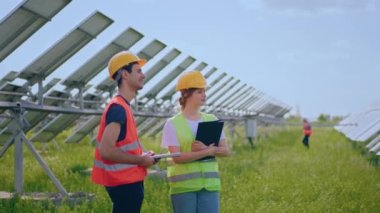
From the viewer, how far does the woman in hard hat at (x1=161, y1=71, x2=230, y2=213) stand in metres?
3.50

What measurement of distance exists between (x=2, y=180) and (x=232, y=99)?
13171 millimetres

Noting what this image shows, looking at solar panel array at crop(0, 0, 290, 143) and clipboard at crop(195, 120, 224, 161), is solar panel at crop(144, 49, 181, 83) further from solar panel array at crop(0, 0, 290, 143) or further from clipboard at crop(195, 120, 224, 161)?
clipboard at crop(195, 120, 224, 161)

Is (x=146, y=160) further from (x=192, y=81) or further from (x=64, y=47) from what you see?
(x=64, y=47)

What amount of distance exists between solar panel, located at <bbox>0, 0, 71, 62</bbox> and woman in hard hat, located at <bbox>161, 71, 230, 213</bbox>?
2.35 m

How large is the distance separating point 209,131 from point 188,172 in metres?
0.30

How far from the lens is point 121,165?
3146 millimetres

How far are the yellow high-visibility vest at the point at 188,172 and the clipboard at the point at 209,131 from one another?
0.31 ft

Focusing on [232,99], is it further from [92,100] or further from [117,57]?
[117,57]

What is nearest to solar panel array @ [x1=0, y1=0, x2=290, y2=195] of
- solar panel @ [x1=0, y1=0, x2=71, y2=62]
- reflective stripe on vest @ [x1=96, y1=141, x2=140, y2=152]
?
solar panel @ [x1=0, y1=0, x2=71, y2=62]

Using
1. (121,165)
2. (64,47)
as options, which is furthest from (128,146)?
(64,47)

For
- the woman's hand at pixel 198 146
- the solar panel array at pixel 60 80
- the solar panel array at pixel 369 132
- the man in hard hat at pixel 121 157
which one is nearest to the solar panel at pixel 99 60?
the solar panel array at pixel 60 80

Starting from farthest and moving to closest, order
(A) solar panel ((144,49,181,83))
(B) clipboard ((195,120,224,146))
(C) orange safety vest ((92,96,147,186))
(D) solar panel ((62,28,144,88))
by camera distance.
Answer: (A) solar panel ((144,49,181,83)) → (D) solar panel ((62,28,144,88)) → (B) clipboard ((195,120,224,146)) → (C) orange safety vest ((92,96,147,186))

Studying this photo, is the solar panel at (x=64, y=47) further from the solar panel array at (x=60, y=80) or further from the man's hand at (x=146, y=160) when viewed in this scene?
the man's hand at (x=146, y=160)

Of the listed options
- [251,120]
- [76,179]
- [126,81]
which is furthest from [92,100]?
[251,120]
